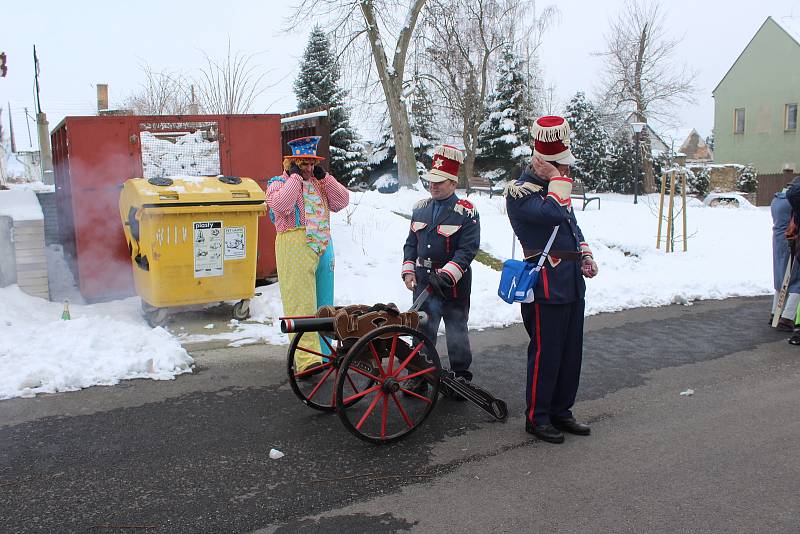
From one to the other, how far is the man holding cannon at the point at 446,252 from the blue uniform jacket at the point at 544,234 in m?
0.51

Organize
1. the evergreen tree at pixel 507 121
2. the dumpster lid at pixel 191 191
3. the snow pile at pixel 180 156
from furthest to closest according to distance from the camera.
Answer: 1. the evergreen tree at pixel 507 121
2. the snow pile at pixel 180 156
3. the dumpster lid at pixel 191 191

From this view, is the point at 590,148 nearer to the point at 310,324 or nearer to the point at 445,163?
the point at 445,163

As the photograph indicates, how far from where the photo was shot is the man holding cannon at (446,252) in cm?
463

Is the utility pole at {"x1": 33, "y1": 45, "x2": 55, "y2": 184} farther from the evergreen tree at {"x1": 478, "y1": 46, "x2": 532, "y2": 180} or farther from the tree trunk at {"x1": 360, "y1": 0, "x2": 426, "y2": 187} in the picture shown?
the evergreen tree at {"x1": 478, "y1": 46, "x2": 532, "y2": 180}

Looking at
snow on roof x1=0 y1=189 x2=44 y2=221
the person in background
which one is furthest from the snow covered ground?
the person in background

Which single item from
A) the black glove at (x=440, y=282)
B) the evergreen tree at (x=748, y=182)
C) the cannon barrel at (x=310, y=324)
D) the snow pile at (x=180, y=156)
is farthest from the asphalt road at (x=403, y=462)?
the evergreen tree at (x=748, y=182)

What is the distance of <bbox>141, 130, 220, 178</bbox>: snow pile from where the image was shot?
7.64 m

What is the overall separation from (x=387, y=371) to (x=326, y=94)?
27.0 m

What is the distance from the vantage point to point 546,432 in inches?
167

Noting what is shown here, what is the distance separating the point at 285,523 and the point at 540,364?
1.82m

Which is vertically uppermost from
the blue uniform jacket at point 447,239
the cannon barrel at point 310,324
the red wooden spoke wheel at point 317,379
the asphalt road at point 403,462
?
the blue uniform jacket at point 447,239

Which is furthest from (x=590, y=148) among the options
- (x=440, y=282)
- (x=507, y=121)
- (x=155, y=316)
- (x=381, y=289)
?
(x=440, y=282)

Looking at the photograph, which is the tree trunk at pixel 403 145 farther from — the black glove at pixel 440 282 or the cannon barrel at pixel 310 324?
the cannon barrel at pixel 310 324

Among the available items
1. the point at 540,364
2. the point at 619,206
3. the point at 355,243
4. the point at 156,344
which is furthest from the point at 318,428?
the point at 619,206
